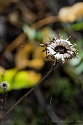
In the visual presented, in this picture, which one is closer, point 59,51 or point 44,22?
point 59,51

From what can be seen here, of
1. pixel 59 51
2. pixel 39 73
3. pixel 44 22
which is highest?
pixel 44 22

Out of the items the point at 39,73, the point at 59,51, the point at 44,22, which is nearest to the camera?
the point at 59,51

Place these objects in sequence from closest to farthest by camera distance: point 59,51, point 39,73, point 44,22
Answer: point 59,51 → point 39,73 → point 44,22

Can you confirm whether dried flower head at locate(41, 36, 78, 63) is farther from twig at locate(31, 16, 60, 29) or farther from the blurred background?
twig at locate(31, 16, 60, 29)

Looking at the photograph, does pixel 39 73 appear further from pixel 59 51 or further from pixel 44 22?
pixel 59 51

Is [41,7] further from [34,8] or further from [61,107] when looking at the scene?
[61,107]

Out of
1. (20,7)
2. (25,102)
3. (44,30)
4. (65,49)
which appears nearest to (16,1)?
(20,7)

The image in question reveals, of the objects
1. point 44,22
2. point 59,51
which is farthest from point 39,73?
point 59,51
